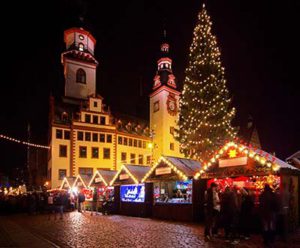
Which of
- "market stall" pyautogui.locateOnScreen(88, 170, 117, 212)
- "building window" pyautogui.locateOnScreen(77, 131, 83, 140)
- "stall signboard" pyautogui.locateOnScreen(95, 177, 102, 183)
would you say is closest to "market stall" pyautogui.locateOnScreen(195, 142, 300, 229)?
"market stall" pyautogui.locateOnScreen(88, 170, 117, 212)

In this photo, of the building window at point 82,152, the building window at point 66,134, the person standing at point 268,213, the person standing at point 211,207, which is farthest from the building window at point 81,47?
the person standing at point 268,213

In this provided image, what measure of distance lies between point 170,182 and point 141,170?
390 centimetres

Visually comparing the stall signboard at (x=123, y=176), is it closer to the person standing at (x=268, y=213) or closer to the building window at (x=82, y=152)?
the person standing at (x=268, y=213)

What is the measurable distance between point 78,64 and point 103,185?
115 feet

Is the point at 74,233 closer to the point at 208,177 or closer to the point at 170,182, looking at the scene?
the point at 208,177

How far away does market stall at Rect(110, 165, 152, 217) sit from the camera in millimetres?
23594

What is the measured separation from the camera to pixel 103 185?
29.6 m

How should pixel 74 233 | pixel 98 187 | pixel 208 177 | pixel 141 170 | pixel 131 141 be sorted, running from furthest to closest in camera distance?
pixel 131 141 → pixel 98 187 → pixel 141 170 → pixel 208 177 → pixel 74 233

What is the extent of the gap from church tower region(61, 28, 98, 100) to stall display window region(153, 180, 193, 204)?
39172 mm

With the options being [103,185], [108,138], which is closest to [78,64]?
[108,138]

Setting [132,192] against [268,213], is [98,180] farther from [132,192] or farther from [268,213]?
[268,213]

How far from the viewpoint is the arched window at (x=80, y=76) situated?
60.5 meters

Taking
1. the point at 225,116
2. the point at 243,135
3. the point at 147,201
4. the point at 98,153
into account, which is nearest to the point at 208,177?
the point at 147,201

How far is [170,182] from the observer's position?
75.8 ft
